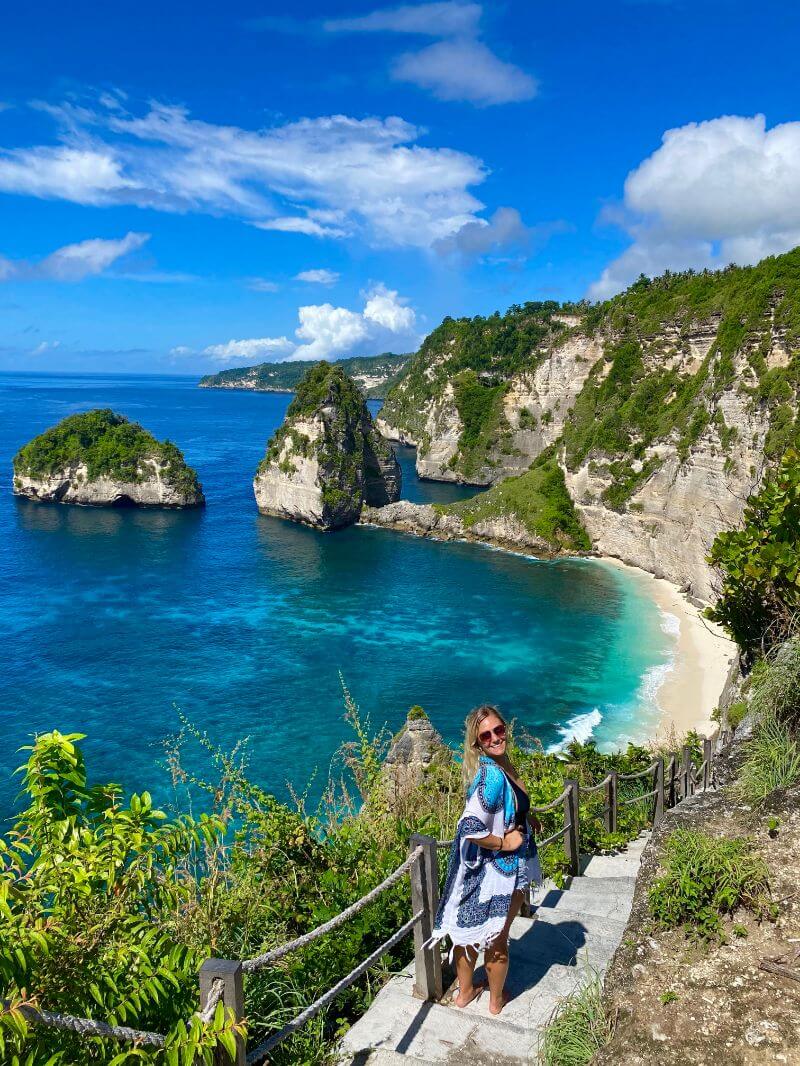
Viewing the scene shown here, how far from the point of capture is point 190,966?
391cm

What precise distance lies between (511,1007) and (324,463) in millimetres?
63591

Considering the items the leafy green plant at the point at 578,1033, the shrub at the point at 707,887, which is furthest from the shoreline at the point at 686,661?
the leafy green plant at the point at 578,1033

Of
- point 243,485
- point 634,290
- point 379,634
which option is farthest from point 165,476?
point 634,290

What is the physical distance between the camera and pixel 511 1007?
511 centimetres

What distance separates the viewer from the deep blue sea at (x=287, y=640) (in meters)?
29.4

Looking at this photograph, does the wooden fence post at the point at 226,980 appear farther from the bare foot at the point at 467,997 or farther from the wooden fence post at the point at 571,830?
the wooden fence post at the point at 571,830

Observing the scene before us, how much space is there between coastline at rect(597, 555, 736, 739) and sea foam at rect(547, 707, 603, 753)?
107 inches

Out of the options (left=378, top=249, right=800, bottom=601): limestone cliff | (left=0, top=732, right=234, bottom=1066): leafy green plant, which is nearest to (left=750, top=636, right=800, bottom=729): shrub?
(left=0, top=732, right=234, bottom=1066): leafy green plant

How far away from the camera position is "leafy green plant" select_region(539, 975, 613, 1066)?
4.04 m

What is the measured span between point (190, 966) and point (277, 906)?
2265 millimetres

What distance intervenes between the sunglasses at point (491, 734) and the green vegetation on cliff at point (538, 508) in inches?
2119

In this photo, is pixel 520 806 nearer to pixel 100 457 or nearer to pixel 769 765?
pixel 769 765

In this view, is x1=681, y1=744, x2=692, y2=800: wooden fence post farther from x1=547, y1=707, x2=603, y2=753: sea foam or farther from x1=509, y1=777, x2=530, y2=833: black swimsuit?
x1=547, y1=707, x2=603, y2=753: sea foam

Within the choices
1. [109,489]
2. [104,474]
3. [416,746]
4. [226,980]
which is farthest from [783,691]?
[104,474]
